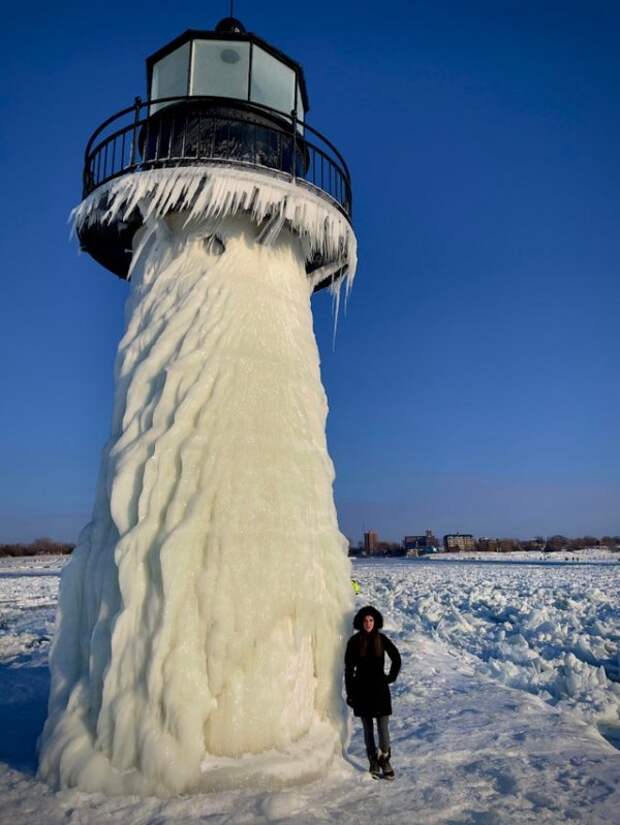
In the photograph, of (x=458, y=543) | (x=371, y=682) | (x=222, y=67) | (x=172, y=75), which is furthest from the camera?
(x=458, y=543)

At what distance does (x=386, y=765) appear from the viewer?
442cm

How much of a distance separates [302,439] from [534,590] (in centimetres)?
1288

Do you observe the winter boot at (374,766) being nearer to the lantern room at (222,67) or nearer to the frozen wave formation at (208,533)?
the frozen wave formation at (208,533)

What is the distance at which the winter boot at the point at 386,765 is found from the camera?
14.4ft

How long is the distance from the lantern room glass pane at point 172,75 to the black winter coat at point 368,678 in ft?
19.0

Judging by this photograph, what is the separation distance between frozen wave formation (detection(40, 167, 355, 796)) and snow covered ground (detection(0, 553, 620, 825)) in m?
0.29

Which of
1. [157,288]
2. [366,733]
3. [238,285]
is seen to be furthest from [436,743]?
[157,288]

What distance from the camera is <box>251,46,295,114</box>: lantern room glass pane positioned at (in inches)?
257

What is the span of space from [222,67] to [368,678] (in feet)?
20.3

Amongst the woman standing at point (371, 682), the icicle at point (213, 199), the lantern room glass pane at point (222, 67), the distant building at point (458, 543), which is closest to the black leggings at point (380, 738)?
the woman standing at point (371, 682)

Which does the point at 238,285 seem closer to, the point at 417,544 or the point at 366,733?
the point at 366,733

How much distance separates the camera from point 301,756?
4359mm

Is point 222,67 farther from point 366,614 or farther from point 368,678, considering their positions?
point 368,678

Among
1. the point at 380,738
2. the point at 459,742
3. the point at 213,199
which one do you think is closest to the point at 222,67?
the point at 213,199
